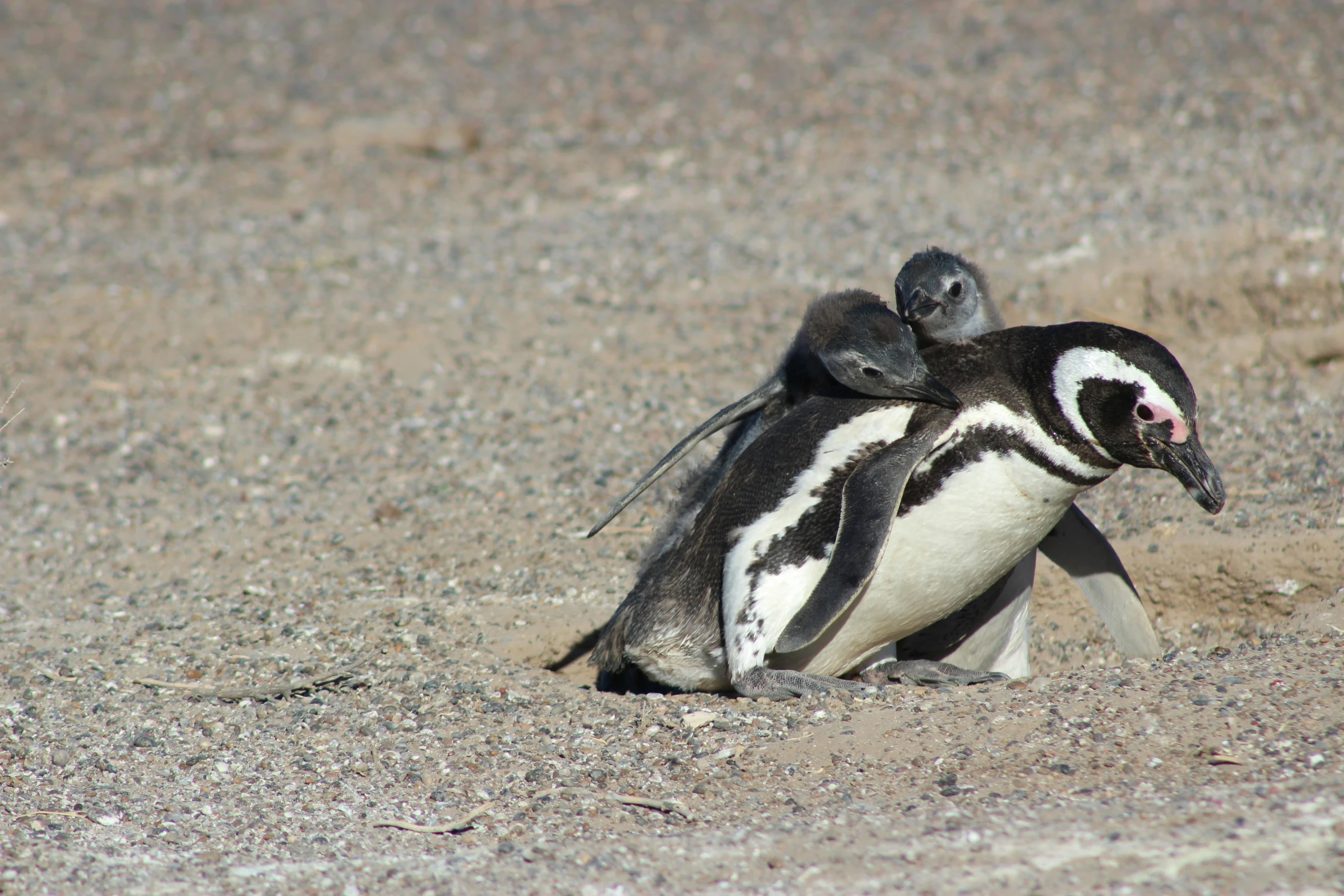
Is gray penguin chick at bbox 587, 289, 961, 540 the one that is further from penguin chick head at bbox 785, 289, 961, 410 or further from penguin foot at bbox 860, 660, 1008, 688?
penguin foot at bbox 860, 660, 1008, 688

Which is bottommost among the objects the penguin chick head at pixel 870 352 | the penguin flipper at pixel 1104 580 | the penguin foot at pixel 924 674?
the penguin foot at pixel 924 674

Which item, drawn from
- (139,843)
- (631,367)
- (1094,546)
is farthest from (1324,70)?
(139,843)

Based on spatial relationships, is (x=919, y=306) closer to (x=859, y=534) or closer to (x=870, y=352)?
(x=870, y=352)

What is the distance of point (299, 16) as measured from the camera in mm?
12188

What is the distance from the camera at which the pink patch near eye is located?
2.93 metres

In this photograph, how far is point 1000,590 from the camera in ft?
11.7

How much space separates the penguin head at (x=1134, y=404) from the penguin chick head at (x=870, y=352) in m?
0.27

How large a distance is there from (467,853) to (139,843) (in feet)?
2.08

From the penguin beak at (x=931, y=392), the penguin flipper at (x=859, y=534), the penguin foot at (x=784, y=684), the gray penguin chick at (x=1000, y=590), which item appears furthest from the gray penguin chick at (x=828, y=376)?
the penguin foot at (x=784, y=684)

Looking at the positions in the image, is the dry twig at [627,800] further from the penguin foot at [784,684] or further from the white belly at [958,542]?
the white belly at [958,542]

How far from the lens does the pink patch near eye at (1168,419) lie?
9.61 ft

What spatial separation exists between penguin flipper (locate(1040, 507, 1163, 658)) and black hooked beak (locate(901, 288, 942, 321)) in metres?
0.65

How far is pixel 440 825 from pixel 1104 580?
1.86m

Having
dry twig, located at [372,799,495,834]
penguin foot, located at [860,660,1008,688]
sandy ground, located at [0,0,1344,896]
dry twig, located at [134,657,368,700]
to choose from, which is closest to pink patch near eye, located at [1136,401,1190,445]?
sandy ground, located at [0,0,1344,896]
